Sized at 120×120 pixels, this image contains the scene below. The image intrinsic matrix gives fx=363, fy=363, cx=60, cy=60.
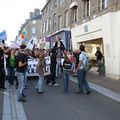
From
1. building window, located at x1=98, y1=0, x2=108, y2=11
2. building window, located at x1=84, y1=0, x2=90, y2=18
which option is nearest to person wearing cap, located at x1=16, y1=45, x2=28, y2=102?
building window, located at x1=98, y1=0, x2=108, y2=11

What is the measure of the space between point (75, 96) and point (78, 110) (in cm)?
294

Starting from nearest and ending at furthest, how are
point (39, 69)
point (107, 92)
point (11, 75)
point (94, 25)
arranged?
point (39, 69), point (107, 92), point (11, 75), point (94, 25)

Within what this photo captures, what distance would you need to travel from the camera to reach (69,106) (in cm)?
1101

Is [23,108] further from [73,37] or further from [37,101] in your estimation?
[73,37]

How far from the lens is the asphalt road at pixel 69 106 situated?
31.2 ft

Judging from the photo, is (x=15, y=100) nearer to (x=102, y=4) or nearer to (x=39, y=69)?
(x=39, y=69)

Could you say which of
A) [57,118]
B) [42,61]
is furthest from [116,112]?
[42,61]

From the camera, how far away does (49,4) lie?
47.1 m

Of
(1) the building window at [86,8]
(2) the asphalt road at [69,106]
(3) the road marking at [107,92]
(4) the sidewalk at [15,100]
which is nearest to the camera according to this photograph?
(4) the sidewalk at [15,100]

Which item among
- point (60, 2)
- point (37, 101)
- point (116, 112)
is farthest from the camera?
point (60, 2)

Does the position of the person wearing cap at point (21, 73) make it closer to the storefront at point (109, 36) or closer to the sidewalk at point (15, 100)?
the sidewalk at point (15, 100)

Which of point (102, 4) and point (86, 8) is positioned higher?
point (86, 8)

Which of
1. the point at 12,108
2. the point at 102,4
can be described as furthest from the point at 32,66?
the point at 12,108

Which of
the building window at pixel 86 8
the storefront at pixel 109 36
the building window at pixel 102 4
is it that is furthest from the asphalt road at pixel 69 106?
the building window at pixel 86 8
